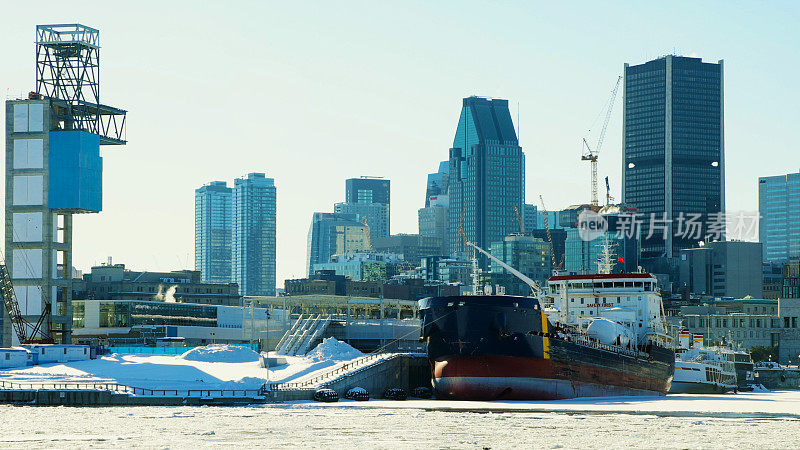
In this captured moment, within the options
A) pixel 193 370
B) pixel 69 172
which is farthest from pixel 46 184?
pixel 193 370

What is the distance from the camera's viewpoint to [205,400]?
8438 cm

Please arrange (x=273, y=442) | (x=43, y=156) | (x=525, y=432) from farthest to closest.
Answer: (x=43, y=156) → (x=525, y=432) → (x=273, y=442)

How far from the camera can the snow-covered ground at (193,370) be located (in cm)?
9088

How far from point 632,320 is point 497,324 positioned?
2493 centimetres

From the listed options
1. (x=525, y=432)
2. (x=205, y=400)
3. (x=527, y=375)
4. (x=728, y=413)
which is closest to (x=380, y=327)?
(x=527, y=375)

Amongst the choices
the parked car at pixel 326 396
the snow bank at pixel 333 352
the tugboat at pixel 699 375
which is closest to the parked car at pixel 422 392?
the snow bank at pixel 333 352

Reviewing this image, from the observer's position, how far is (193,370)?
95688mm

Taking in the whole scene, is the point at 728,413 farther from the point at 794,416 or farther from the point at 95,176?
the point at 95,176

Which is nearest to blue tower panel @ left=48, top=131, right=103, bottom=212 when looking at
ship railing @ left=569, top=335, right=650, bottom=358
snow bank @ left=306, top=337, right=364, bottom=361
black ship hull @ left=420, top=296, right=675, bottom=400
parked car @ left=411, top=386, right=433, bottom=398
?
snow bank @ left=306, top=337, right=364, bottom=361

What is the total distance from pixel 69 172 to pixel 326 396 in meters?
55.0

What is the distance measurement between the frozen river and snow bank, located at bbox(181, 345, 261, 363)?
2105 cm

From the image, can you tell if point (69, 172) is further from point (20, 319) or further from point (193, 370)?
point (193, 370)

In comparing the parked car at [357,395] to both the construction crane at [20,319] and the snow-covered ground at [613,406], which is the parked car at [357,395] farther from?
the construction crane at [20,319]

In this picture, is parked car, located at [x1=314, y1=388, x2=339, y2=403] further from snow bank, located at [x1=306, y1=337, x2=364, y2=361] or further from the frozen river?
snow bank, located at [x1=306, y1=337, x2=364, y2=361]
